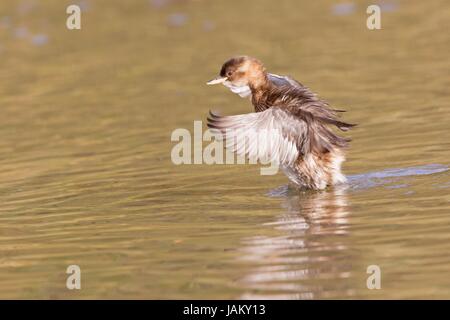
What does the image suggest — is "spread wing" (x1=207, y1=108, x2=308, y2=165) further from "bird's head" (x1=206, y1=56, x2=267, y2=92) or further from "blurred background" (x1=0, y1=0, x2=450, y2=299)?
"bird's head" (x1=206, y1=56, x2=267, y2=92)

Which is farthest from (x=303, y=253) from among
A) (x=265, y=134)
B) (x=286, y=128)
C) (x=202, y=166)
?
(x=202, y=166)

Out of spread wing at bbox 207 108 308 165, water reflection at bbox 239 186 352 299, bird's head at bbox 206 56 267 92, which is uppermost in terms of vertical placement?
Result: bird's head at bbox 206 56 267 92

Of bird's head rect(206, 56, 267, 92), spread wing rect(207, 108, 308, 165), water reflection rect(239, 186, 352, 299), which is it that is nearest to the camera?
water reflection rect(239, 186, 352, 299)

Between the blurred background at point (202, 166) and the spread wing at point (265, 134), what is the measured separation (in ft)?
1.43

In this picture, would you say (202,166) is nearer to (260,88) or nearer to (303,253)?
(260,88)

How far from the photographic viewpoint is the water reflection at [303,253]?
283 inches

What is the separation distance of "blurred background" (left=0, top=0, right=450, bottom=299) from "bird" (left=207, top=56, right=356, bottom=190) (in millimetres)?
287

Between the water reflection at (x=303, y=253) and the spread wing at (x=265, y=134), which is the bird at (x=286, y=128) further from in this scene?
the water reflection at (x=303, y=253)

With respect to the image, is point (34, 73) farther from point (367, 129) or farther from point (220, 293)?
point (220, 293)

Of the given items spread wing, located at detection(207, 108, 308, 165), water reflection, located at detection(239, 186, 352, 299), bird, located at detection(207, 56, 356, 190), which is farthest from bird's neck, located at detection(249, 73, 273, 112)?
water reflection, located at detection(239, 186, 352, 299)

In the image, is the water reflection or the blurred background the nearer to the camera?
the water reflection

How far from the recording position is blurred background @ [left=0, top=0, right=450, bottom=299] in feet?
25.3

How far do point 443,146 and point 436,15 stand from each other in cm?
767

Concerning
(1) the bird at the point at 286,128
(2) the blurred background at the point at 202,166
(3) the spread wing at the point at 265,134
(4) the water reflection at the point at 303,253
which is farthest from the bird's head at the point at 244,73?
(4) the water reflection at the point at 303,253
